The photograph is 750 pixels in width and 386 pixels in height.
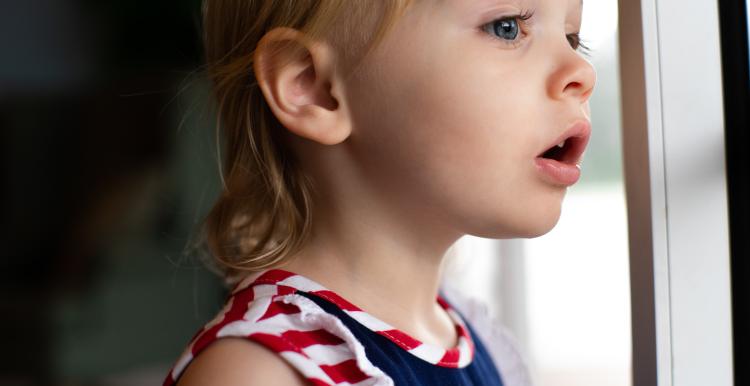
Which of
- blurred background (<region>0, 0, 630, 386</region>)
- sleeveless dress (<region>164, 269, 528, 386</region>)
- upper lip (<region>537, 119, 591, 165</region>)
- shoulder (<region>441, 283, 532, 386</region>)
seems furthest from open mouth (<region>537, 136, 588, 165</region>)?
blurred background (<region>0, 0, 630, 386</region>)

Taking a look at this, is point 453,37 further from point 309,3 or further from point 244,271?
point 244,271

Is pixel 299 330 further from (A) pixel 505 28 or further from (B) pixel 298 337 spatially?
(A) pixel 505 28

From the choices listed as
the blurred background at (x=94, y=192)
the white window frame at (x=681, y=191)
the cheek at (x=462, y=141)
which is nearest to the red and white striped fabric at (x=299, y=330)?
the cheek at (x=462, y=141)

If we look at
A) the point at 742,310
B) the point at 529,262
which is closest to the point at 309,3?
the point at 742,310

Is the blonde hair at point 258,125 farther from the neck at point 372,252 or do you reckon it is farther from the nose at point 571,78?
the nose at point 571,78

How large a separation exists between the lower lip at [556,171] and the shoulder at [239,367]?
10.2 inches

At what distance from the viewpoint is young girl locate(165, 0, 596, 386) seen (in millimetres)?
675

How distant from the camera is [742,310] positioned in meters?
0.58

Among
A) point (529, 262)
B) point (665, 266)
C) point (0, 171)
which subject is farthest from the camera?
point (0, 171)

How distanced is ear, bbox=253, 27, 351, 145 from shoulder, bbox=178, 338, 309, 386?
19cm

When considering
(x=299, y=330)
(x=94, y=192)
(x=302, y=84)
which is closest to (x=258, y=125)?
(x=302, y=84)

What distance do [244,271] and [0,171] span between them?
2.13 meters

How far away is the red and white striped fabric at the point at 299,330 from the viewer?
2.18 ft

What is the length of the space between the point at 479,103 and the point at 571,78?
→ 8cm
